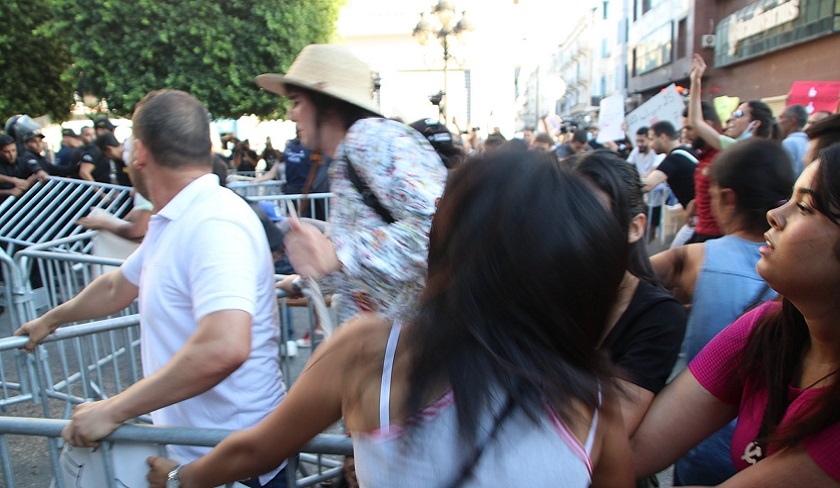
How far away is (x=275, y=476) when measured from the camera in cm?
210

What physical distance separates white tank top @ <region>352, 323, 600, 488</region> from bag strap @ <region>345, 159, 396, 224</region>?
99 cm

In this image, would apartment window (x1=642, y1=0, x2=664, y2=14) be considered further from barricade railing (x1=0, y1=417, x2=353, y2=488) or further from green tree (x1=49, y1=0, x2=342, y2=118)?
barricade railing (x1=0, y1=417, x2=353, y2=488)

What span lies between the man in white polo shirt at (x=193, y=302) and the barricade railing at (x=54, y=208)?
5167mm

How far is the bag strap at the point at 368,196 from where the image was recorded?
2002 millimetres

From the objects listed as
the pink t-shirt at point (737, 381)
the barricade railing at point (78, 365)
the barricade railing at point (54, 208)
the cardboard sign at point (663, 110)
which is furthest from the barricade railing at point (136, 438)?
the cardboard sign at point (663, 110)

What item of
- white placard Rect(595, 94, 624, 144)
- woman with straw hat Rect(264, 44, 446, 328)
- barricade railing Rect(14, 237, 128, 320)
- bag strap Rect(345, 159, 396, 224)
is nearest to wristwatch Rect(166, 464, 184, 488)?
woman with straw hat Rect(264, 44, 446, 328)

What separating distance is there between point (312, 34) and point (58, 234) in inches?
458

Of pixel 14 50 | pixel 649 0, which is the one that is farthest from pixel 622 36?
pixel 14 50

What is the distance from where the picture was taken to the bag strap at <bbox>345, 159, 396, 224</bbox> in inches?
78.8

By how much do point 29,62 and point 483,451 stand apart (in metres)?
20.4

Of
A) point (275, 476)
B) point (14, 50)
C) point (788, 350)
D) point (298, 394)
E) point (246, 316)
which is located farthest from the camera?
point (14, 50)

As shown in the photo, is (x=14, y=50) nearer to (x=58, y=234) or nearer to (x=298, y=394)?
(x=58, y=234)

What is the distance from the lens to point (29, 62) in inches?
693

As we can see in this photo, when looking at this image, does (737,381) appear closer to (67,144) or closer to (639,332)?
(639,332)
